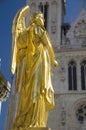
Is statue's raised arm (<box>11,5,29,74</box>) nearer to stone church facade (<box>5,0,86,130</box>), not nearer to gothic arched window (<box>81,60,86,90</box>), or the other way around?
stone church facade (<box>5,0,86,130</box>)

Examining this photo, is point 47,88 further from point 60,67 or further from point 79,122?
point 60,67

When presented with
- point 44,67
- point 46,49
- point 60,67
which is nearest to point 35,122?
point 44,67

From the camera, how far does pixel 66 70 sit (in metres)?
19.6

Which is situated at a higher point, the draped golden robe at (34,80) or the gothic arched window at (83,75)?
the gothic arched window at (83,75)

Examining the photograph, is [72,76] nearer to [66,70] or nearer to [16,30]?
[66,70]

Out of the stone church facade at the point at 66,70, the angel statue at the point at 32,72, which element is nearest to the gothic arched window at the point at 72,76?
the stone church facade at the point at 66,70

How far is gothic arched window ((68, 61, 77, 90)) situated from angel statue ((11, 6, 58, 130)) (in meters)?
13.6

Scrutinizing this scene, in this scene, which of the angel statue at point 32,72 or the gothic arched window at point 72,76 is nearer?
the angel statue at point 32,72

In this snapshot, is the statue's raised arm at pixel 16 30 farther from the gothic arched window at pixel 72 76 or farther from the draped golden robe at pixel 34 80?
the gothic arched window at pixel 72 76

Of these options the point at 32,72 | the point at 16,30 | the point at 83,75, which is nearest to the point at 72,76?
the point at 83,75

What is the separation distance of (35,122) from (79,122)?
13609 mm

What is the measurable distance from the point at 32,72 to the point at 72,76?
48.0 ft

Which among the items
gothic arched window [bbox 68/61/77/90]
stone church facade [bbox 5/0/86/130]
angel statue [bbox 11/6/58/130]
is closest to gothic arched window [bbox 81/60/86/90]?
stone church facade [bbox 5/0/86/130]

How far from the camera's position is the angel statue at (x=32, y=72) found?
4767 millimetres
